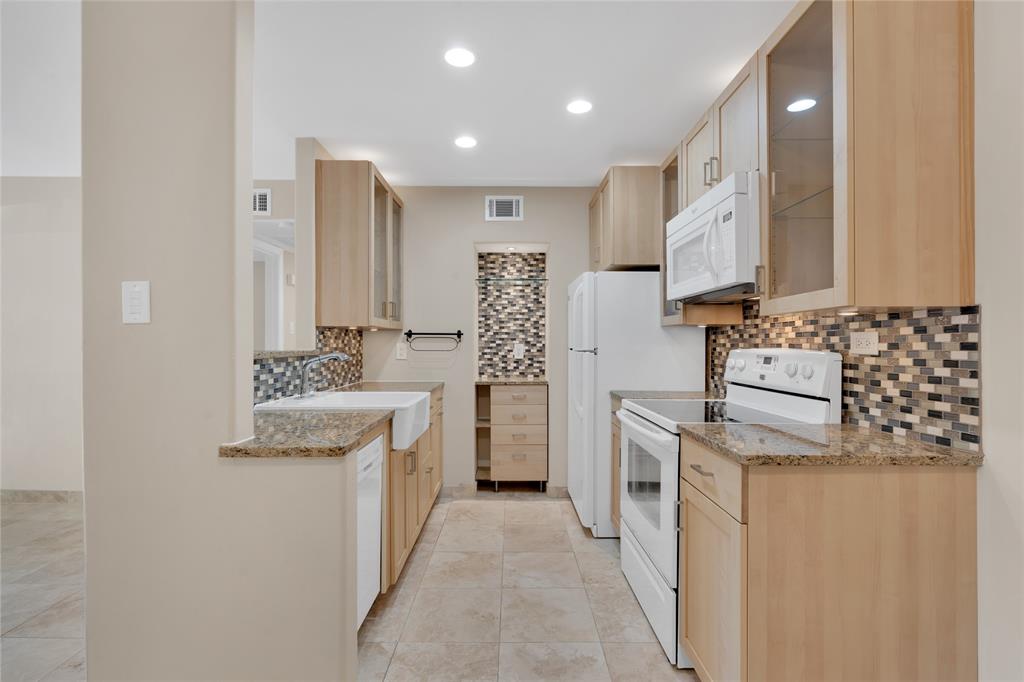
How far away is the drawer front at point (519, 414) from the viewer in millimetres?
4035

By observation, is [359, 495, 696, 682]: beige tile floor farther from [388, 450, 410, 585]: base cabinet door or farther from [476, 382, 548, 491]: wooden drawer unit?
[476, 382, 548, 491]: wooden drawer unit

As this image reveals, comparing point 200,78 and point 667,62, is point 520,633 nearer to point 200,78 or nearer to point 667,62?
point 200,78

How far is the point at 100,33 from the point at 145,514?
→ 4.58 feet

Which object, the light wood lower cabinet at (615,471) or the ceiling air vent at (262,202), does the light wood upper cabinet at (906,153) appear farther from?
the ceiling air vent at (262,202)

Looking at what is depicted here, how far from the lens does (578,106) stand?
270 centimetres

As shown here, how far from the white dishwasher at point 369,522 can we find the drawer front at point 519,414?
1.85m

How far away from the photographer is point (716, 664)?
156cm

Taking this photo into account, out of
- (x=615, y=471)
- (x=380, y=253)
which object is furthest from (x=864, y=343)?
(x=380, y=253)

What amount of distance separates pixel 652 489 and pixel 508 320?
2.49 metres

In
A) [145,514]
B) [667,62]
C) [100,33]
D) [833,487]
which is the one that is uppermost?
[667,62]

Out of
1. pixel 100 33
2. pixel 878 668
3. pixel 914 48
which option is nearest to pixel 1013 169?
pixel 914 48

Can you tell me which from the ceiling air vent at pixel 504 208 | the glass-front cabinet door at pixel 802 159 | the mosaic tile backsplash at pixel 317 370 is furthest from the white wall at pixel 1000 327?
the ceiling air vent at pixel 504 208

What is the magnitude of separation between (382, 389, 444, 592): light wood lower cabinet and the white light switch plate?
3.84ft

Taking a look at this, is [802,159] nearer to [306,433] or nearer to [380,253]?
[306,433]
